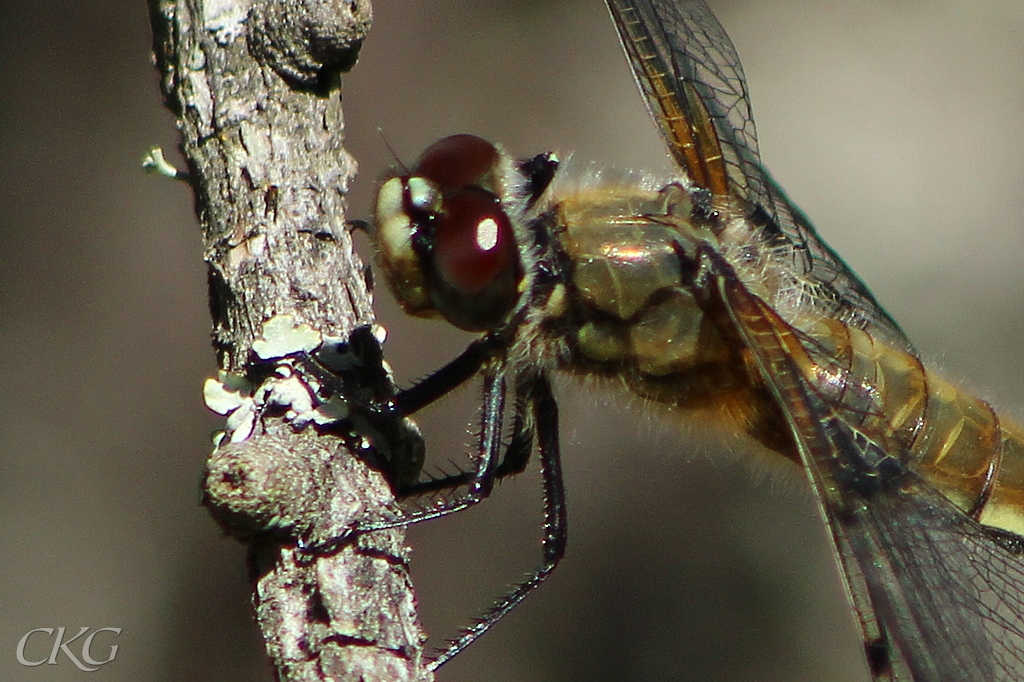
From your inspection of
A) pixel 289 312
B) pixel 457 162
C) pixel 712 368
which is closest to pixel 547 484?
pixel 712 368

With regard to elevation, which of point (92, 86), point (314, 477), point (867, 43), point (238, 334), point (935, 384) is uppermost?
point (867, 43)

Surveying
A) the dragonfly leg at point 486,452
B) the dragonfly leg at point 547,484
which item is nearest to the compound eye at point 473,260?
the dragonfly leg at point 486,452

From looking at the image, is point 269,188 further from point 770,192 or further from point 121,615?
point 121,615

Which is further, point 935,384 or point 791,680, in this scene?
point 791,680

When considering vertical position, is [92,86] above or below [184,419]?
above

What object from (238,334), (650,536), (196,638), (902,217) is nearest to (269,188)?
(238,334)

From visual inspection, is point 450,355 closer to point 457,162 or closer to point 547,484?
point 547,484
